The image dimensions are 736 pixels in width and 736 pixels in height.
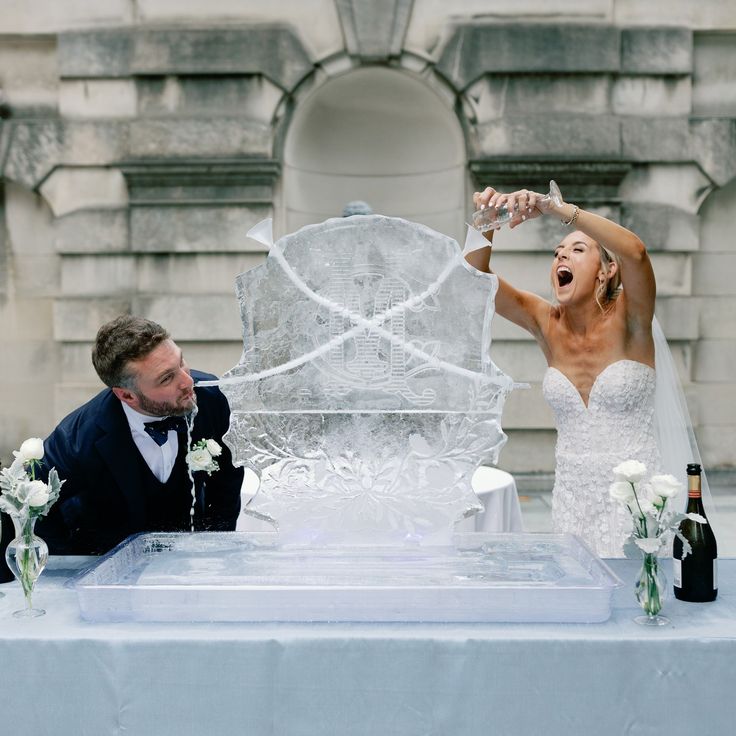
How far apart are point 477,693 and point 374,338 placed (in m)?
1.05

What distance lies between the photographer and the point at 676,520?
195 cm

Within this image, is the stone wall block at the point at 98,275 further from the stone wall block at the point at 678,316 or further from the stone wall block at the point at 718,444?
the stone wall block at the point at 718,444

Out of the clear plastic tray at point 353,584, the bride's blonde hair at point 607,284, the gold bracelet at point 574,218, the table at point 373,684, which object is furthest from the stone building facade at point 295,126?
the table at point 373,684

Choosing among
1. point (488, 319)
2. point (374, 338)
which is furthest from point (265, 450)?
point (488, 319)

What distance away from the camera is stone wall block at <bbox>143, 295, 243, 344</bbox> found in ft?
22.0

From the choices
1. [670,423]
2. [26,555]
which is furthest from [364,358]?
[670,423]

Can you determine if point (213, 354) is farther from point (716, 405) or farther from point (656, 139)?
point (716, 405)

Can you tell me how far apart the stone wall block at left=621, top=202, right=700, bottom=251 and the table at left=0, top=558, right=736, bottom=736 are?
536cm

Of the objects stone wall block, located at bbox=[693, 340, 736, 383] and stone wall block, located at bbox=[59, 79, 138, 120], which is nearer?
stone wall block, located at bbox=[59, 79, 138, 120]

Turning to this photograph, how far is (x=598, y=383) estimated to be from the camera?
125 inches

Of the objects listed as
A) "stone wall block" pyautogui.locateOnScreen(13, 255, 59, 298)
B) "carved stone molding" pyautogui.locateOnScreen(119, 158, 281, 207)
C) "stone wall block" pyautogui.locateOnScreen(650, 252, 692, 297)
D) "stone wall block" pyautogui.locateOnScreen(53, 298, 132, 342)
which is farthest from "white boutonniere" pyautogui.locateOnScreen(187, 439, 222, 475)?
"stone wall block" pyautogui.locateOnScreen(650, 252, 692, 297)

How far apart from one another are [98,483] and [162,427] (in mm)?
309

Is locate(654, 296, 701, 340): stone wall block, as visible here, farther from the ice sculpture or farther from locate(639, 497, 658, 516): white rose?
locate(639, 497, 658, 516): white rose

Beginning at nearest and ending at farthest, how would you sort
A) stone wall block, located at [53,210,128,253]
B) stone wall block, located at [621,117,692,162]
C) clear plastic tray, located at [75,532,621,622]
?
clear plastic tray, located at [75,532,621,622] < stone wall block, located at [621,117,692,162] < stone wall block, located at [53,210,128,253]
